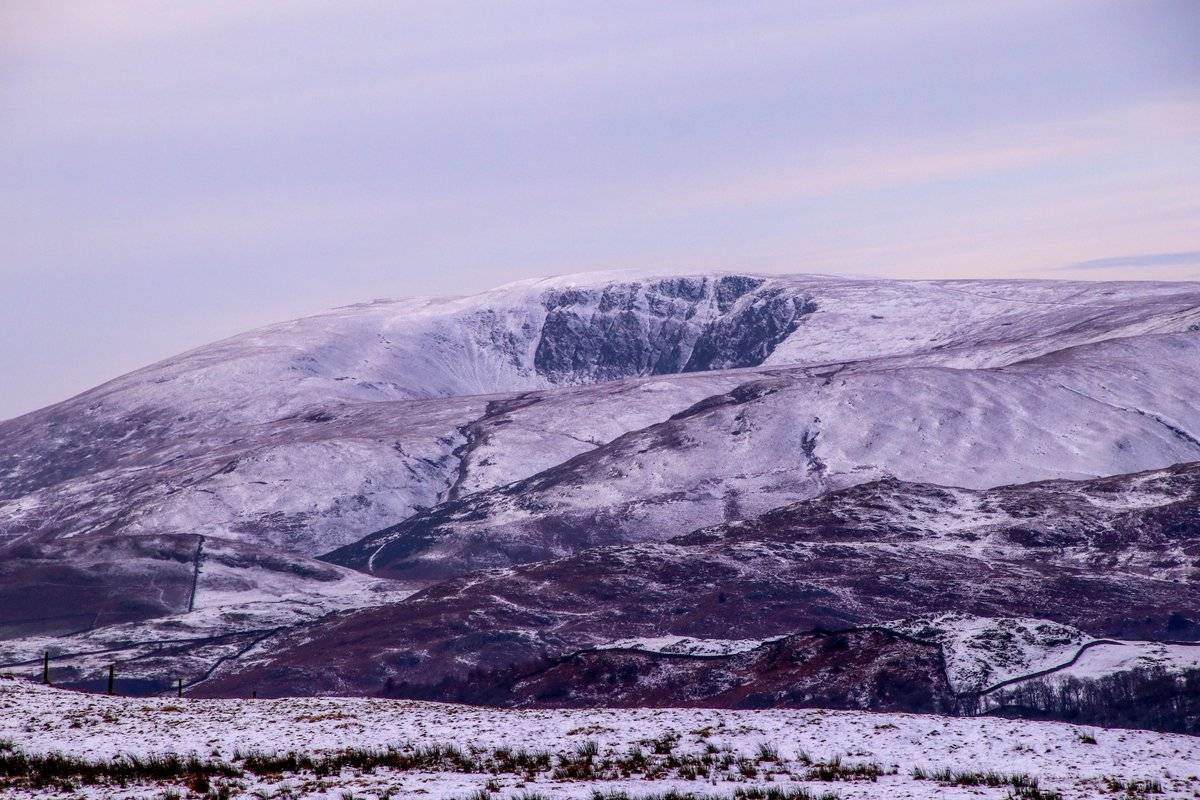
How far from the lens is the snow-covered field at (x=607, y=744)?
1125 inches

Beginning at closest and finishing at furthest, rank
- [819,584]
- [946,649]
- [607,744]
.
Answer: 1. [607,744]
2. [946,649]
3. [819,584]

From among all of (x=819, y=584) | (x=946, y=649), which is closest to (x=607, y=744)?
(x=946, y=649)

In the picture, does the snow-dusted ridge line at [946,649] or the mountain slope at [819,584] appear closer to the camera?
the snow-dusted ridge line at [946,649]

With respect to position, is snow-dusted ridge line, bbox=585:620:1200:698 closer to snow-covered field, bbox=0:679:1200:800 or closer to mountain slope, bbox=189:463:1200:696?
snow-covered field, bbox=0:679:1200:800

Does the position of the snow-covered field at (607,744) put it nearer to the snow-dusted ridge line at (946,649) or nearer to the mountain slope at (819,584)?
the snow-dusted ridge line at (946,649)

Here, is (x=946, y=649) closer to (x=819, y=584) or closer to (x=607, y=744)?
(x=607, y=744)

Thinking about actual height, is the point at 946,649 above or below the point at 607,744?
below

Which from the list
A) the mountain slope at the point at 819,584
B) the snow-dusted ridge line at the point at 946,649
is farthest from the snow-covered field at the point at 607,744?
the mountain slope at the point at 819,584

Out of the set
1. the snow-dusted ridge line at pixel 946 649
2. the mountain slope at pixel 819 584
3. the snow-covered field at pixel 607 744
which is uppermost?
the snow-covered field at pixel 607 744

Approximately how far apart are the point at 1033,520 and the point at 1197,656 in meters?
90.9

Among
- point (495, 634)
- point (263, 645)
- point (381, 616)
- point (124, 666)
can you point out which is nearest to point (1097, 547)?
point (495, 634)

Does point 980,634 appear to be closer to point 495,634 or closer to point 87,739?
point 87,739

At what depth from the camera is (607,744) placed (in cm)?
3472

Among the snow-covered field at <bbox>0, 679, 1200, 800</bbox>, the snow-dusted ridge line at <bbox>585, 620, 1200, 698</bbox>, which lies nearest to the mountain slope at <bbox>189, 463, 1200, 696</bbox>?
the snow-dusted ridge line at <bbox>585, 620, 1200, 698</bbox>
